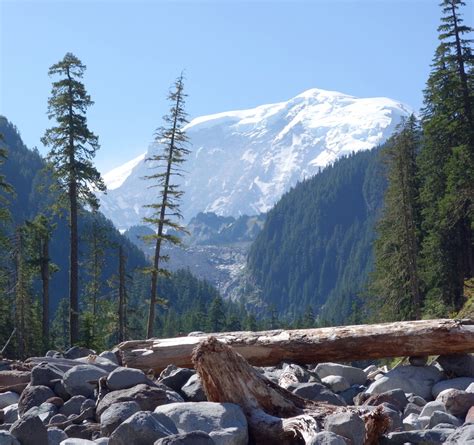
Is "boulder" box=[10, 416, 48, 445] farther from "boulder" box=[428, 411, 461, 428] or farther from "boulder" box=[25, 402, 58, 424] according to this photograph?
"boulder" box=[428, 411, 461, 428]

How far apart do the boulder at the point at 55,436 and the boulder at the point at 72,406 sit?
4.84 feet

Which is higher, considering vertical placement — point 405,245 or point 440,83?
point 440,83

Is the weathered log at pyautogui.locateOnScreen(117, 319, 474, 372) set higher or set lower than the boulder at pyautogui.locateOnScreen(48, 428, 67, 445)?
higher

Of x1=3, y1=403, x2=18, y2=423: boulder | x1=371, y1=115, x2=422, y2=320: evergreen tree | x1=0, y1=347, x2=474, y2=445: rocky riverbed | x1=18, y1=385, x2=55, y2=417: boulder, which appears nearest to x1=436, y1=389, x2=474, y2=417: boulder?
x1=0, y1=347, x2=474, y2=445: rocky riverbed

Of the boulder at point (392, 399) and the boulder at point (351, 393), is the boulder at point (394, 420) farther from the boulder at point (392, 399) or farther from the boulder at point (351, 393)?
the boulder at point (351, 393)

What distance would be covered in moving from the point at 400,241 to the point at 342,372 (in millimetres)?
28083

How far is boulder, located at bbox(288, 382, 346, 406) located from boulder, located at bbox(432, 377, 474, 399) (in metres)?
1.83

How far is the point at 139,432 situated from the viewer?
659cm

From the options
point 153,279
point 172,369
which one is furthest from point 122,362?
point 153,279

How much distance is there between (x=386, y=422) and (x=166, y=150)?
26.7 meters

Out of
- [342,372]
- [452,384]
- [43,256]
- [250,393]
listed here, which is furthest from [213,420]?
[43,256]

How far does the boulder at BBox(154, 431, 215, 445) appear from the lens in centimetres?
612

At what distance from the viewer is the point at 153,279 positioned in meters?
31.6

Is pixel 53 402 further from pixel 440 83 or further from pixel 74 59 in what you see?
pixel 440 83
